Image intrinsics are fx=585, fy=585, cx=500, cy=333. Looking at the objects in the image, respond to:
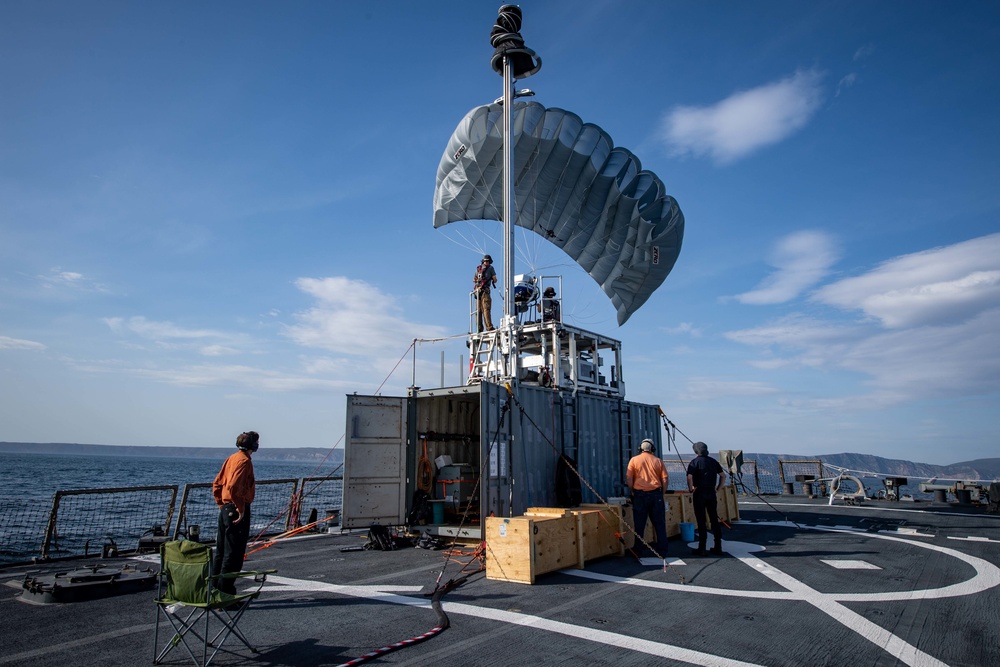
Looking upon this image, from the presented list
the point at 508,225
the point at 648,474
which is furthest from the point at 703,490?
the point at 508,225

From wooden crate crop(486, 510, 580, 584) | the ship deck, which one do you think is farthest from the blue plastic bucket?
wooden crate crop(486, 510, 580, 584)

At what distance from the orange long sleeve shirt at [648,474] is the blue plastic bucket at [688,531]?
279 centimetres

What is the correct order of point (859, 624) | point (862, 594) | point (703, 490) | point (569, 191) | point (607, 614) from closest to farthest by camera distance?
1. point (859, 624)
2. point (607, 614)
3. point (862, 594)
4. point (703, 490)
5. point (569, 191)

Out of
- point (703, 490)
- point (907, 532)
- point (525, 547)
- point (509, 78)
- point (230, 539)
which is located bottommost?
point (907, 532)

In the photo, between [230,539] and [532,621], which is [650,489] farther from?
[230,539]

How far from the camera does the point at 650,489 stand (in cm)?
1007

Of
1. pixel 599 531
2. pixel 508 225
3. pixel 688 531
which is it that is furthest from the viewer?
pixel 508 225

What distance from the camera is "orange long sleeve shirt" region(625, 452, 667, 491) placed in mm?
10047

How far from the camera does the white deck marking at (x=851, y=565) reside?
936 cm

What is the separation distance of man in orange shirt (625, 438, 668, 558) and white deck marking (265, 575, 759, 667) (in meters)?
4.01

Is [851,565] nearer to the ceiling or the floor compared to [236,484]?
nearer to the floor

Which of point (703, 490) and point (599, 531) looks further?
point (703, 490)

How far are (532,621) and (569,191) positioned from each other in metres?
16.5

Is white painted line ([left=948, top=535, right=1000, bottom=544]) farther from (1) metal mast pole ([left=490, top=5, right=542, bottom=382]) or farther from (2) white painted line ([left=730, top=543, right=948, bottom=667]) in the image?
(1) metal mast pole ([left=490, top=5, right=542, bottom=382])
